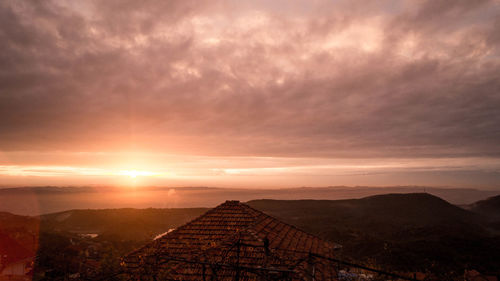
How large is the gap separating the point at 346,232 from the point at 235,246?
57252mm

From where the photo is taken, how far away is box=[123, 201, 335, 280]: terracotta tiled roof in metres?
9.34

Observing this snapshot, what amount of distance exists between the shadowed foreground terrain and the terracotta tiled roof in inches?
56.0

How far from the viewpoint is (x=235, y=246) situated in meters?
9.64

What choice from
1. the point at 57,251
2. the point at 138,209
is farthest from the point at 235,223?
the point at 138,209

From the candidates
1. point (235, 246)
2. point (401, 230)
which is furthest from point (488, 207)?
point (235, 246)

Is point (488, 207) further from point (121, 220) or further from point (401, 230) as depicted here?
point (121, 220)

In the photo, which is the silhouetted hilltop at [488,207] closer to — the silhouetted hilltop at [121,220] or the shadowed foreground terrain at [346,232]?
the shadowed foreground terrain at [346,232]

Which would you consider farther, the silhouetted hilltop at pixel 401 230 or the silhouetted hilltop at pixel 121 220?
the silhouetted hilltop at pixel 121 220

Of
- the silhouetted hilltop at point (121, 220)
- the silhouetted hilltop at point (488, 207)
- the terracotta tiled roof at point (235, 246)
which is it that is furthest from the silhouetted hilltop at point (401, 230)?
the silhouetted hilltop at point (121, 220)

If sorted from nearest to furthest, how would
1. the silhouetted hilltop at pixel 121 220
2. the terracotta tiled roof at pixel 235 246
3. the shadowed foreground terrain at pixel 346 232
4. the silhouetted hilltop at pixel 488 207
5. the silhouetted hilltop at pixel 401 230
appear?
the terracotta tiled roof at pixel 235 246
the shadowed foreground terrain at pixel 346 232
the silhouetted hilltop at pixel 401 230
the silhouetted hilltop at pixel 121 220
the silhouetted hilltop at pixel 488 207

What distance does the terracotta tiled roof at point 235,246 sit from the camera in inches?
368

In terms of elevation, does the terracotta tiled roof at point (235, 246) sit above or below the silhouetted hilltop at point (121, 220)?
above

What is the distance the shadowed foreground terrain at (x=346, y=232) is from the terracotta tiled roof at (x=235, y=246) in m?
1.42

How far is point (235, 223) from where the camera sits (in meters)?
14.4
